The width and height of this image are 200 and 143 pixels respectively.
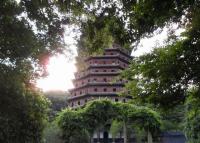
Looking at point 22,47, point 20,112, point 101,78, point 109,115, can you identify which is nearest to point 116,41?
point 22,47

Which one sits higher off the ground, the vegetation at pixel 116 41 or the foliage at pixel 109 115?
the foliage at pixel 109 115

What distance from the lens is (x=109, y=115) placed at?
146 feet

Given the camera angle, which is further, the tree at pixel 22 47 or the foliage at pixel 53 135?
the foliage at pixel 53 135

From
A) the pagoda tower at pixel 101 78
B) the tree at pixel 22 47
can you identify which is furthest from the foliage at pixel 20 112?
the pagoda tower at pixel 101 78

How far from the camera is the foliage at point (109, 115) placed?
138 ft

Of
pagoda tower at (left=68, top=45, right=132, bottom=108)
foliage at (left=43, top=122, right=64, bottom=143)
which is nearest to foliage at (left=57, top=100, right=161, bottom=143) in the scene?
foliage at (left=43, top=122, right=64, bottom=143)

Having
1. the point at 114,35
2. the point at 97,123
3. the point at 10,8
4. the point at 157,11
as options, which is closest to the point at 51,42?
the point at 10,8

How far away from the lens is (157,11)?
7750mm

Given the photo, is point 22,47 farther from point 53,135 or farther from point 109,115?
point 109,115

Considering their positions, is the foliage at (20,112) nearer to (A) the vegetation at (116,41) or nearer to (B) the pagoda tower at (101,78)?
(A) the vegetation at (116,41)

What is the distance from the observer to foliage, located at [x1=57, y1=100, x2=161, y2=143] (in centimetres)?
4209

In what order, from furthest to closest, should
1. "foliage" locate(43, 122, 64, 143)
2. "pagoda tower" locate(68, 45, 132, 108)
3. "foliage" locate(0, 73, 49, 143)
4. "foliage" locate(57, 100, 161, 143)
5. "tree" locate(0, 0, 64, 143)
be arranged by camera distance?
1. "pagoda tower" locate(68, 45, 132, 108)
2. "foliage" locate(57, 100, 161, 143)
3. "foliage" locate(43, 122, 64, 143)
4. "foliage" locate(0, 73, 49, 143)
5. "tree" locate(0, 0, 64, 143)

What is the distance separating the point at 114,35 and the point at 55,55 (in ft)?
14.1

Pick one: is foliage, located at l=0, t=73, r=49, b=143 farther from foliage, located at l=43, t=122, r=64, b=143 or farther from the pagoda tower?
the pagoda tower
